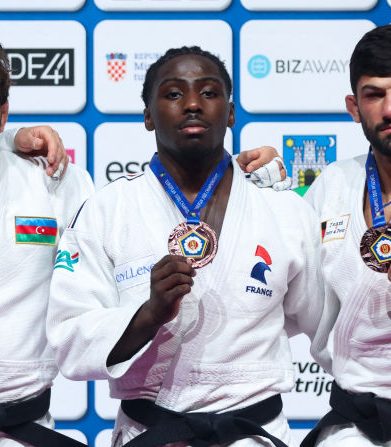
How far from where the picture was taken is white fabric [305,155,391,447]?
2.19 metres

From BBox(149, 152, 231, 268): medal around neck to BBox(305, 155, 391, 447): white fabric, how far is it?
315mm

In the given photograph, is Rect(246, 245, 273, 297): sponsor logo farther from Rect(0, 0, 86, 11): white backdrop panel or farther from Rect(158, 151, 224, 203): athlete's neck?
Rect(0, 0, 86, 11): white backdrop panel

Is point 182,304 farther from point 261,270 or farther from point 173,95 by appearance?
point 173,95

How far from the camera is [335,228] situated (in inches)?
91.0

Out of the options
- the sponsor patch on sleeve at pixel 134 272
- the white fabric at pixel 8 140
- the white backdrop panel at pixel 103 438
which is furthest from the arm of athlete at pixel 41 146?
the white backdrop panel at pixel 103 438

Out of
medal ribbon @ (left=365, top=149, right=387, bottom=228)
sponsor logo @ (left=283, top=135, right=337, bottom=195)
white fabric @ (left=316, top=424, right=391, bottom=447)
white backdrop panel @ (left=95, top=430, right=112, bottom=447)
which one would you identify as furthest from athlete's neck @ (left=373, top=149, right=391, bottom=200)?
white backdrop panel @ (left=95, top=430, right=112, bottom=447)

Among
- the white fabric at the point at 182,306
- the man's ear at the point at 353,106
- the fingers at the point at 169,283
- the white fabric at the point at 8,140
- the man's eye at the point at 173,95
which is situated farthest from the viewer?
the white fabric at the point at 8,140

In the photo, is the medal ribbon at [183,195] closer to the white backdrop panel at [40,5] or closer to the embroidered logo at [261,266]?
the embroidered logo at [261,266]

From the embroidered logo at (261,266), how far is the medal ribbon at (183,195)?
0.52 ft

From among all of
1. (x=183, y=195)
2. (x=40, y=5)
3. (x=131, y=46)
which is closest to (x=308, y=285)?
(x=183, y=195)

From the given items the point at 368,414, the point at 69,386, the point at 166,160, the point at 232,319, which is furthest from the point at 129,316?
the point at 69,386

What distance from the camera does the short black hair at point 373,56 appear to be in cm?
225

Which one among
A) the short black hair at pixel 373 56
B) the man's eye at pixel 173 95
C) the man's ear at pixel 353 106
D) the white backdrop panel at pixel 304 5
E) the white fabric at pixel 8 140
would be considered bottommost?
the white fabric at pixel 8 140

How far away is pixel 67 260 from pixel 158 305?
34 cm
